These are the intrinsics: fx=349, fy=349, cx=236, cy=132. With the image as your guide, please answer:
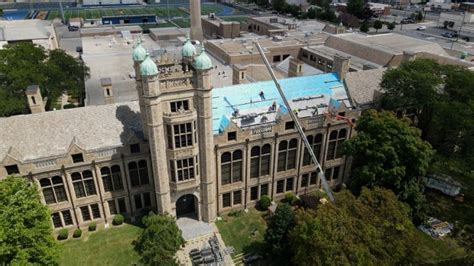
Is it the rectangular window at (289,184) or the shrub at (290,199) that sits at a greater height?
the rectangular window at (289,184)

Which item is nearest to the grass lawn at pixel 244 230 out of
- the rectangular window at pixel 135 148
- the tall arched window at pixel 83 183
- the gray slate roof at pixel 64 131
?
the rectangular window at pixel 135 148

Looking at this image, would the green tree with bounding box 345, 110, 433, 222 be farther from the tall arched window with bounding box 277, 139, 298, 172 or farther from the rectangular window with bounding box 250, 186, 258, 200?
the rectangular window with bounding box 250, 186, 258, 200

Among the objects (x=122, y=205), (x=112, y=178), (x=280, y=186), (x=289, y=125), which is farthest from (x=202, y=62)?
(x=280, y=186)

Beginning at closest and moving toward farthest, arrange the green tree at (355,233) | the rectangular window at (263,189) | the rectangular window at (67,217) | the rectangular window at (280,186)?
the green tree at (355,233), the rectangular window at (67,217), the rectangular window at (263,189), the rectangular window at (280,186)

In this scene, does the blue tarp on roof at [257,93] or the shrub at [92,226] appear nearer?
the shrub at [92,226]

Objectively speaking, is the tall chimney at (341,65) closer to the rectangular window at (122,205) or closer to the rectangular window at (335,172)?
the rectangular window at (335,172)

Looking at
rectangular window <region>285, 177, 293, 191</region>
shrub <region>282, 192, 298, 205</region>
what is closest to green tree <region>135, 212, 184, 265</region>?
shrub <region>282, 192, 298, 205</region>
